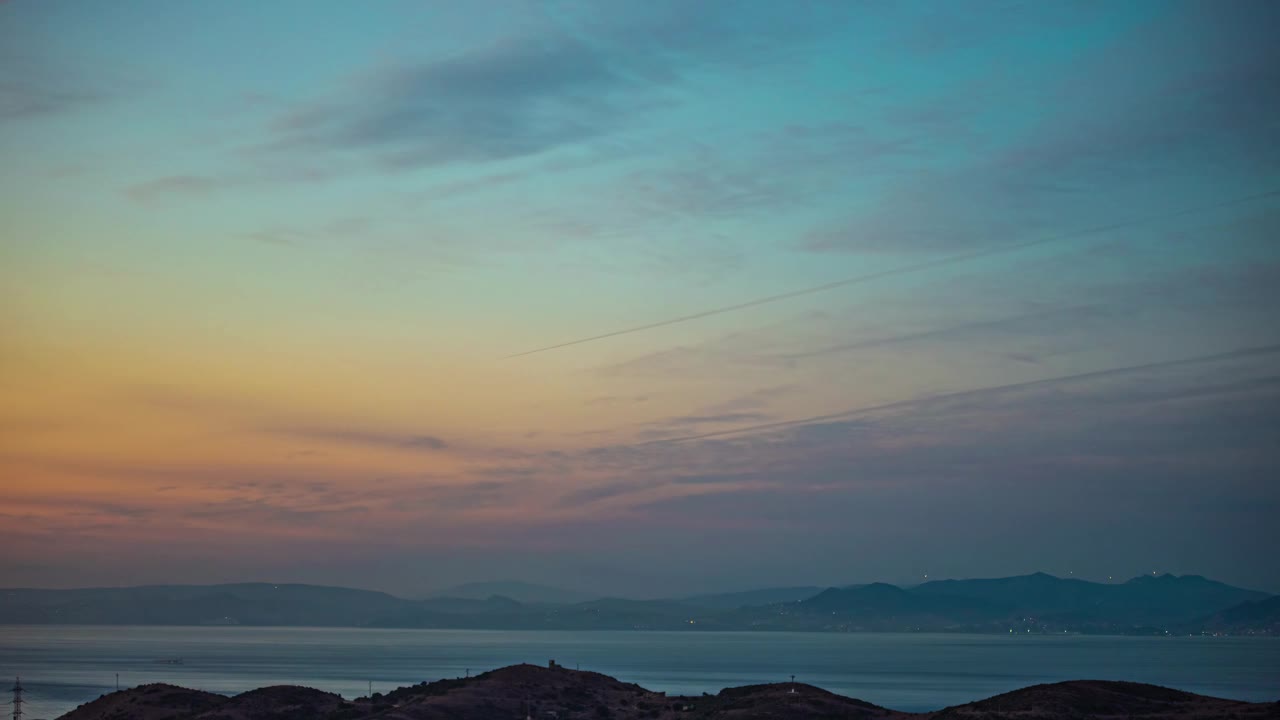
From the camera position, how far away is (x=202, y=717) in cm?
9025

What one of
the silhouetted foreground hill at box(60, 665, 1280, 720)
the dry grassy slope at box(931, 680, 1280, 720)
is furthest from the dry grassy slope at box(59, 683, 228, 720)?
the dry grassy slope at box(931, 680, 1280, 720)

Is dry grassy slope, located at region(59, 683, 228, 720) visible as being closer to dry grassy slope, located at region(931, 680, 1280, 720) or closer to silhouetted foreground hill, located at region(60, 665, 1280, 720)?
silhouetted foreground hill, located at region(60, 665, 1280, 720)

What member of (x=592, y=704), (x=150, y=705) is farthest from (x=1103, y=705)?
(x=150, y=705)

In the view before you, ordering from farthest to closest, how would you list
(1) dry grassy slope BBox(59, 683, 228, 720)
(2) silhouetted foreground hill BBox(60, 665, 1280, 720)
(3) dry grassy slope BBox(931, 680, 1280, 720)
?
(1) dry grassy slope BBox(59, 683, 228, 720)
(2) silhouetted foreground hill BBox(60, 665, 1280, 720)
(3) dry grassy slope BBox(931, 680, 1280, 720)

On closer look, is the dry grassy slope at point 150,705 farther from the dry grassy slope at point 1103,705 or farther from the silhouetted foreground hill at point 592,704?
the dry grassy slope at point 1103,705

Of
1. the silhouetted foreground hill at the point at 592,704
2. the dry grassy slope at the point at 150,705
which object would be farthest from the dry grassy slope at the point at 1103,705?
the dry grassy slope at the point at 150,705

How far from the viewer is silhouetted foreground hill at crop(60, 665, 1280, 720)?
259 ft

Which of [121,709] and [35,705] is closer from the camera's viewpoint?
[121,709]

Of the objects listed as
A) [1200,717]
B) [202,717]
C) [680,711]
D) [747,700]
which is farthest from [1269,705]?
[202,717]

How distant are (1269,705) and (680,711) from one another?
40075 mm

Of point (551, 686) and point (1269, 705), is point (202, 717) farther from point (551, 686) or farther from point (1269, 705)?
point (1269, 705)

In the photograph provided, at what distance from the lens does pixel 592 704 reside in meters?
98.4

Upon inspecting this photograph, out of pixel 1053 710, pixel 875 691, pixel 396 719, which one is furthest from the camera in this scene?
pixel 875 691

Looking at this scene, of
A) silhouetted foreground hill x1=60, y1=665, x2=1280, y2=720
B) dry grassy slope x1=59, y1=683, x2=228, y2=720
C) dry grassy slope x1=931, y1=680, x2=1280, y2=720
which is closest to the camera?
dry grassy slope x1=931, y1=680, x2=1280, y2=720
